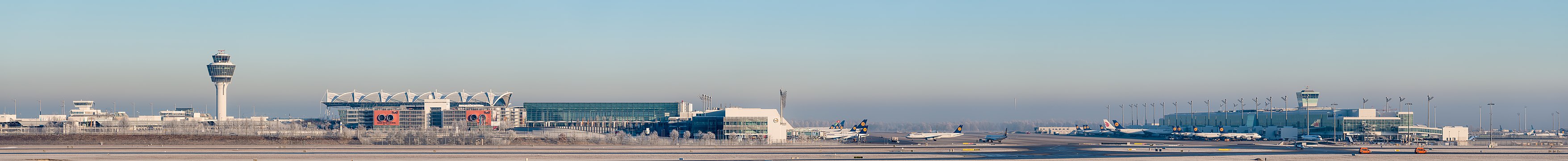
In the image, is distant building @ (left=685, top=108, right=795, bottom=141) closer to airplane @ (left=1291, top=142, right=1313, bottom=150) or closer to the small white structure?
the small white structure

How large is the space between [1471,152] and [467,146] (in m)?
88.6

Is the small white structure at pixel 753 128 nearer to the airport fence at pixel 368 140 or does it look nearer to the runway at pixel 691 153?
the airport fence at pixel 368 140

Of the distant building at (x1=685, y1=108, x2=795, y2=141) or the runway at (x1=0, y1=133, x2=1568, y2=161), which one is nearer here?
the runway at (x1=0, y1=133, x2=1568, y2=161)

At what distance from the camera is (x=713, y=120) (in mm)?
191000

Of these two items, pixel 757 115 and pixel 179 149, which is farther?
pixel 757 115

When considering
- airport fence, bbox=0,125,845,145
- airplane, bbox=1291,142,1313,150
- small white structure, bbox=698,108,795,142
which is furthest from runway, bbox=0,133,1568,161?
small white structure, bbox=698,108,795,142

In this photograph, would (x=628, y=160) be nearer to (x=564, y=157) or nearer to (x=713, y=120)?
(x=564, y=157)

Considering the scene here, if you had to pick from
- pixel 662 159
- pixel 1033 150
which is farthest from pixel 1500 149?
pixel 662 159

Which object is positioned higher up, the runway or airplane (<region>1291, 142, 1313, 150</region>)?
the runway

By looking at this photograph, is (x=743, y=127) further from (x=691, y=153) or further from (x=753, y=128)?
(x=691, y=153)

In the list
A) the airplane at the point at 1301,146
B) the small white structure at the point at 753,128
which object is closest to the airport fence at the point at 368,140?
the small white structure at the point at 753,128

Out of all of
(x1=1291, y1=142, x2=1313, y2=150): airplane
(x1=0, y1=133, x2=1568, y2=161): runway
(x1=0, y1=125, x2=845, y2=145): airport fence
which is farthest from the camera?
(x1=0, y1=125, x2=845, y2=145): airport fence

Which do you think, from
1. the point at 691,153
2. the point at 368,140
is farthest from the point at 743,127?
the point at 691,153

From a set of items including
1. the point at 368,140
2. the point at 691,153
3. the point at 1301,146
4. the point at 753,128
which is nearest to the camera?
the point at 691,153
